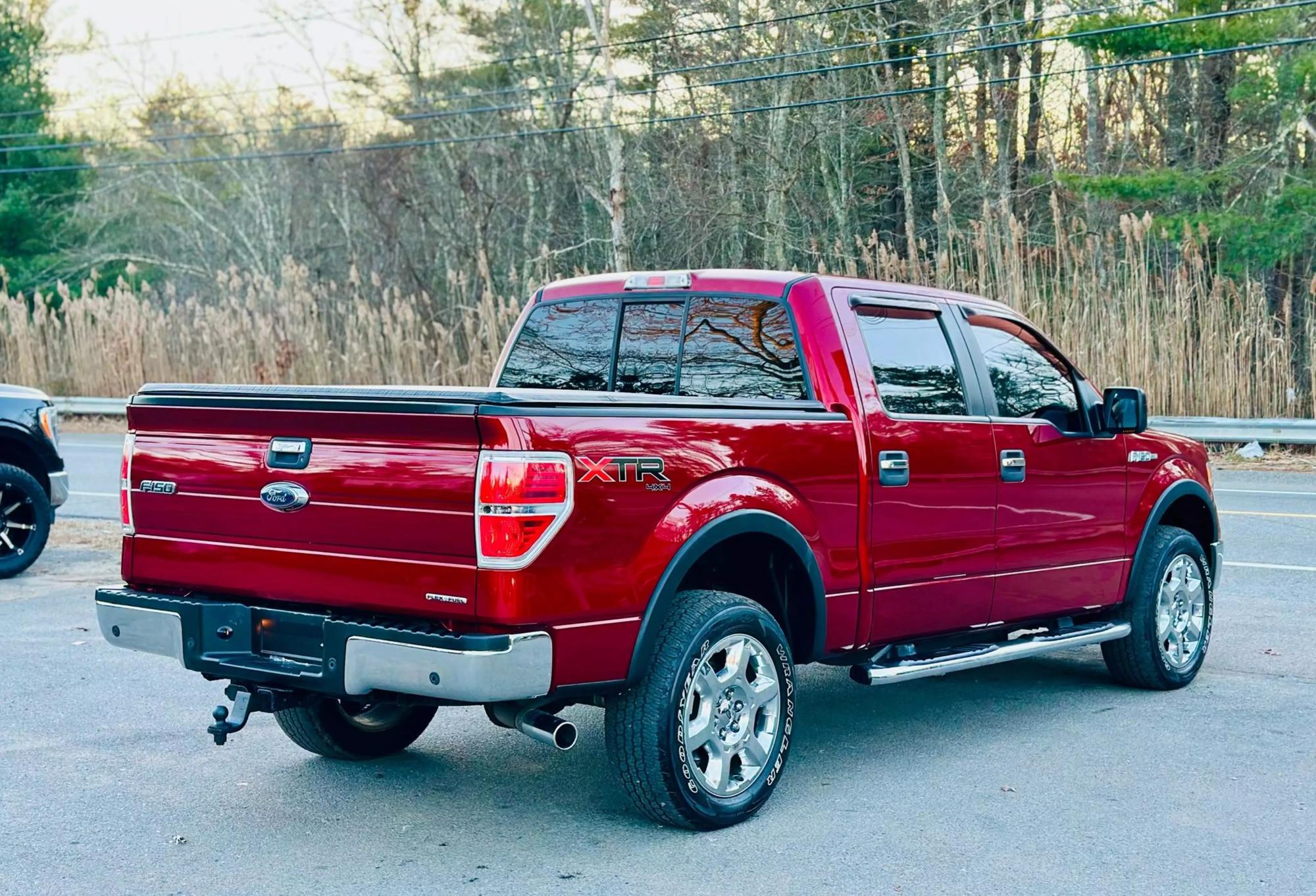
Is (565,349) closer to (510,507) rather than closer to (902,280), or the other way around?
(510,507)

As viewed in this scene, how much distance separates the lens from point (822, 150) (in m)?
26.2

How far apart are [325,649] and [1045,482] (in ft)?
10.7

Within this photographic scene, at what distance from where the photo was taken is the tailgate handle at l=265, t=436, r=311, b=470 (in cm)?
448

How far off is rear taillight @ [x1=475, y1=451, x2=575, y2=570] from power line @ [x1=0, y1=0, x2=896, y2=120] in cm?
1839

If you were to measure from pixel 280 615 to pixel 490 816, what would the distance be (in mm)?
1013

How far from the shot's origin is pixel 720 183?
26.9 m

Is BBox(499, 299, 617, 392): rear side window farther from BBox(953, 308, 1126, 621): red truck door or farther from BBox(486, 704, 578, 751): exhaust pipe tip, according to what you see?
BBox(486, 704, 578, 751): exhaust pipe tip

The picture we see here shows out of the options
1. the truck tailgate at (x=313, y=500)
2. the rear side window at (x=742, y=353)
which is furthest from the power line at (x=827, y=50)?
the truck tailgate at (x=313, y=500)

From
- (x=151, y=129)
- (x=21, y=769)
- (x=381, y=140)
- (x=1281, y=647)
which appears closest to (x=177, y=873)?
(x=21, y=769)

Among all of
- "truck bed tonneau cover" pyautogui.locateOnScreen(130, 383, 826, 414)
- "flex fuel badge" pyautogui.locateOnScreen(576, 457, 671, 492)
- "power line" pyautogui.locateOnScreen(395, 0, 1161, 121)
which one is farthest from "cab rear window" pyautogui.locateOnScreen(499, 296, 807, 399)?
"power line" pyautogui.locateOnScreen(395, 0, 1161, 121)

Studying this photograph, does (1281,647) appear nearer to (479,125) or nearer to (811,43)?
(811,43)

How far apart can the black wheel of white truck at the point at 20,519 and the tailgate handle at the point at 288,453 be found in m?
6.29

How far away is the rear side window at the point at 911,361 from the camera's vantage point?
5.52 meters

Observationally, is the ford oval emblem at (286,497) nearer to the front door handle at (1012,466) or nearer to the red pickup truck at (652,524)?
the red pickup truck at (652,524)
